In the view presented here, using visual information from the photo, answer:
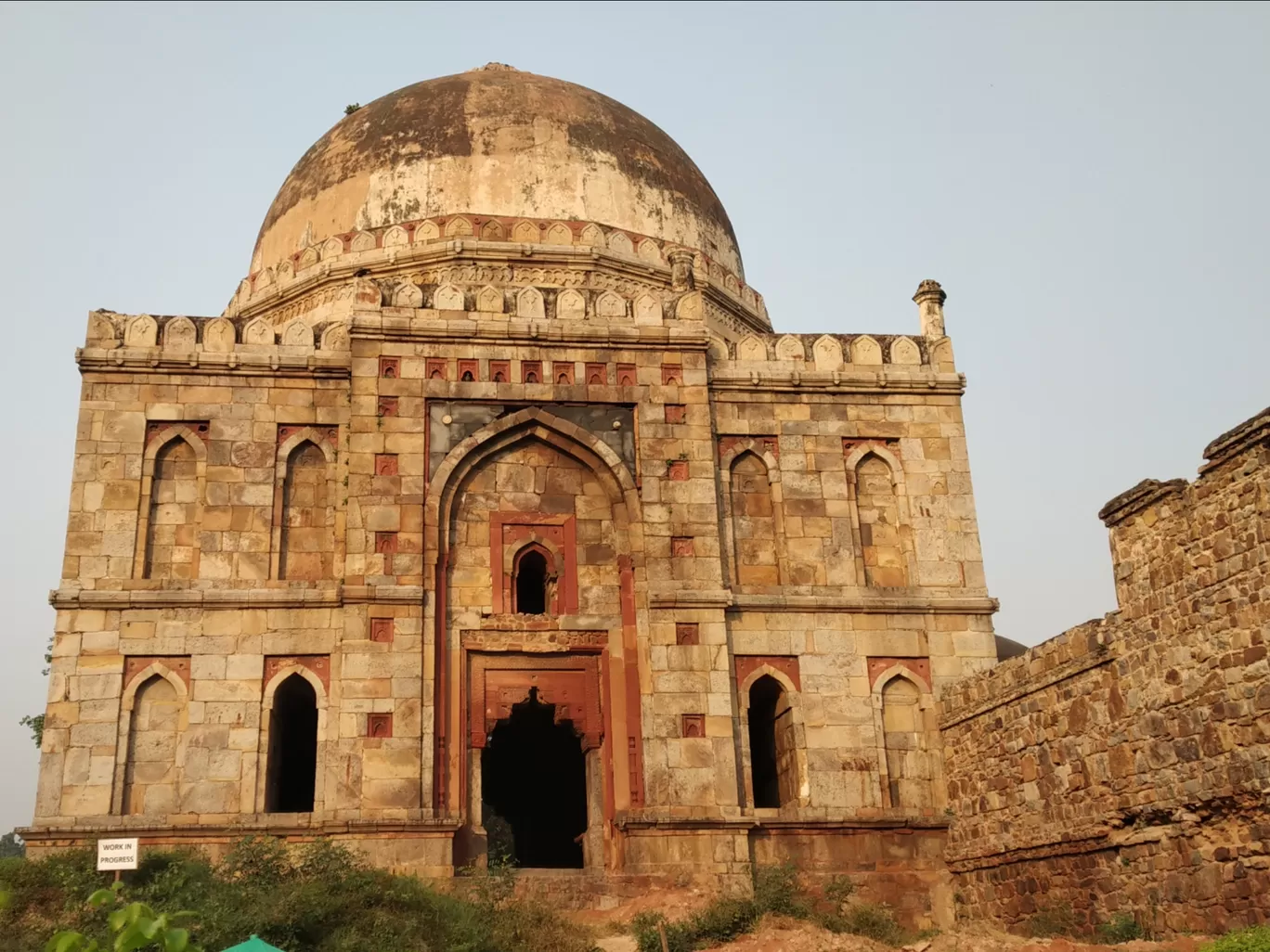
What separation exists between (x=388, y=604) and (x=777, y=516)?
441cm

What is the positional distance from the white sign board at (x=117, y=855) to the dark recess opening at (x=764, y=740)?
6.39m

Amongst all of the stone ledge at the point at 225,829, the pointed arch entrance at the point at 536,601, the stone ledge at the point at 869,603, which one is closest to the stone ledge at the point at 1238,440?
the stone ledge at the point at 869,603

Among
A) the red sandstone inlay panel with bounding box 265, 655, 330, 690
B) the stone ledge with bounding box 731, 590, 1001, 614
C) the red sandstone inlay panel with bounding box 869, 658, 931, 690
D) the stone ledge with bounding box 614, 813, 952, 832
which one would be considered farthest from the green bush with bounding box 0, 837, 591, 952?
the red sandstone inlay panel with bounding box 869, 658, 931, 690

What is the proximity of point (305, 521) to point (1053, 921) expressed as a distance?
8464 mm

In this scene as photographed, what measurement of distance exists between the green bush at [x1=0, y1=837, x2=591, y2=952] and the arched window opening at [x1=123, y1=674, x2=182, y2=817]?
27.3 inches

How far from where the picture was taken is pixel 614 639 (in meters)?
15.0

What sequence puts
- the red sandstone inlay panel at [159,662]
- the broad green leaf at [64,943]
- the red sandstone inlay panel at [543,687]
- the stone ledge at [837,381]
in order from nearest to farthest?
the broad green leaf at [64,943]
the red sandstone inlay panel at [159,662]
the red sandstone inlay panel at [543,687]
the stone ledge at [837,381]

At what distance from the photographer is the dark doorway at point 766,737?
50.5 ft

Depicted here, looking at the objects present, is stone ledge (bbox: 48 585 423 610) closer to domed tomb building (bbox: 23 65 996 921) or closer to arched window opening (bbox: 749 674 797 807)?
domed tomb building (bbox: 23 65 996 921)

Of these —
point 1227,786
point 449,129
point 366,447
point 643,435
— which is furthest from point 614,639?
point 449,129

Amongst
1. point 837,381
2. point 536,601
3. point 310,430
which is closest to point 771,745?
point 536,601

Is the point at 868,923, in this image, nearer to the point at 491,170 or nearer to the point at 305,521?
the point at 305,521

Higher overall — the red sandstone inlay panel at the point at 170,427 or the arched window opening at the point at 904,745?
the red sandstone inlay panel at the point at 170,427

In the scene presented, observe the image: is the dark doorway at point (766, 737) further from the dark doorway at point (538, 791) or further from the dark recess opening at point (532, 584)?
the dark doorway at point (538, 791)
